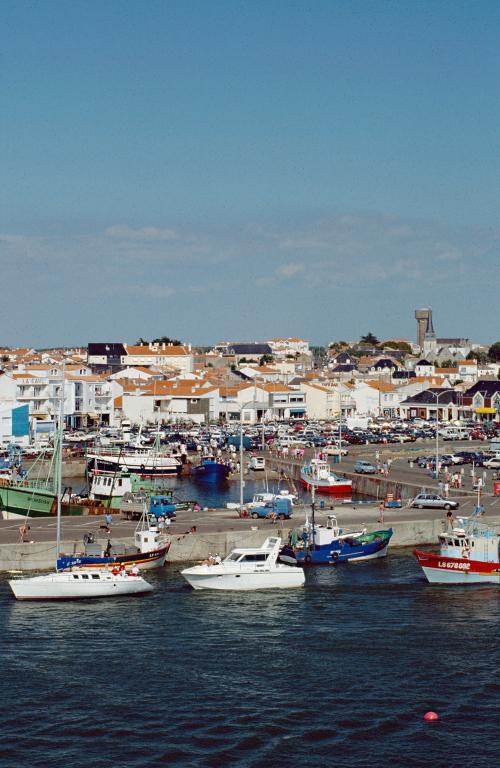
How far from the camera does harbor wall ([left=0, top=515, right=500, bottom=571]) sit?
1476 inches

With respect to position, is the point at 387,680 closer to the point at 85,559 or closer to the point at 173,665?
the point at 173,665

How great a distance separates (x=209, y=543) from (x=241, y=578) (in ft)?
Result: 14.4

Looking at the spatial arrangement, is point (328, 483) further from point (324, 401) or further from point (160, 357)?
point (160, 357)

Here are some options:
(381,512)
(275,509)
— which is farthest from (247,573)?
(381,512)

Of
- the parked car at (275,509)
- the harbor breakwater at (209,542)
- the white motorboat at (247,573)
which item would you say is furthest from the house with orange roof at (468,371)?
the white motorboat at (247,573)

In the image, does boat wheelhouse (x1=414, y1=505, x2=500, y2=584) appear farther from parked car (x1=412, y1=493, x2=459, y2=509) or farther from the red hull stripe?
parked car (x1=412, y1=493, x2=459, y2=509)

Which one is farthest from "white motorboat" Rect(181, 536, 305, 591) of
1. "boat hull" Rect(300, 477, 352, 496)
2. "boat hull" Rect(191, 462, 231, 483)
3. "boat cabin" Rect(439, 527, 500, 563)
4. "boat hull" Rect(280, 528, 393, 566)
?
"boat hull" Rect(191, 462, 231, 483)

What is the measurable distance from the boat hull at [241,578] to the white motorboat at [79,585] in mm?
1532

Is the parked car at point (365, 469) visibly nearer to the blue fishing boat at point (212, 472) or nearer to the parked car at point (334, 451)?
the blue fishing boat at point (212, 472)

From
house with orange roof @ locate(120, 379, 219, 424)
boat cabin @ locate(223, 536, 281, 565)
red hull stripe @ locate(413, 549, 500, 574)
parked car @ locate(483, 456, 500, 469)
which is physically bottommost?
red hull stripe @ locate(413, 549, 500, 574)

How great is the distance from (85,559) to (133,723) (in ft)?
38.7

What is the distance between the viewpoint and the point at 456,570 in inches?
1444

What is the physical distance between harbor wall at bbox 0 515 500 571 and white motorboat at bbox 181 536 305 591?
366 centimetres

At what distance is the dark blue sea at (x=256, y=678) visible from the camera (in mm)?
22891
